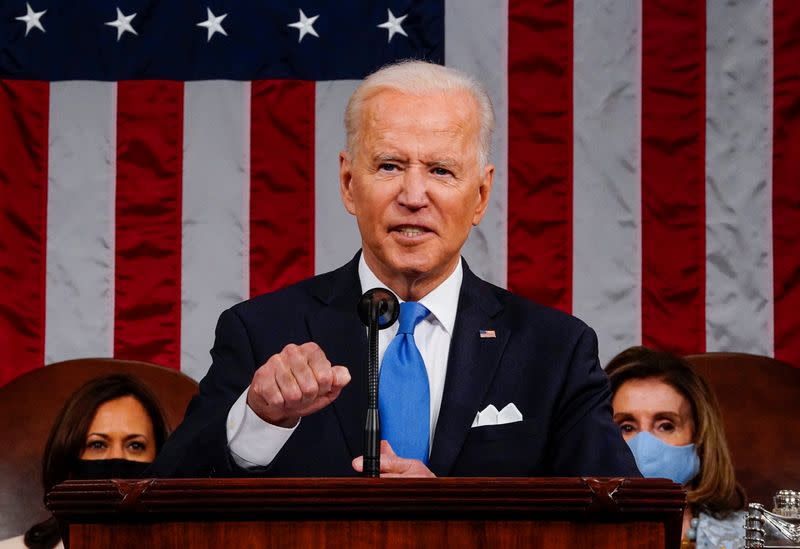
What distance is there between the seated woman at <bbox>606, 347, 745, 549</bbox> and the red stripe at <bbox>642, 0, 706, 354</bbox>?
393mm

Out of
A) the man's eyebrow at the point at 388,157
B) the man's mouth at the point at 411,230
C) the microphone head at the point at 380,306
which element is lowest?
the microphone head at the point at 380,306

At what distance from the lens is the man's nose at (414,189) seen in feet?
8.07

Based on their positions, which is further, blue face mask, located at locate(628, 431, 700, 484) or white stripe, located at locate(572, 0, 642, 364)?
white stripe, located at locate(572, 0, 642, 364)

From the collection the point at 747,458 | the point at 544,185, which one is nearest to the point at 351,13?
the point at 544,185

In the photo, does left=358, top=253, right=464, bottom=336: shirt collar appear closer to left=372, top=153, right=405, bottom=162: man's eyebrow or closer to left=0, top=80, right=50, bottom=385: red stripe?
left=372, top=153, right=405, bottom=162: man's eyebrow

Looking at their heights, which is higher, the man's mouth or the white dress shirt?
the man's mouth

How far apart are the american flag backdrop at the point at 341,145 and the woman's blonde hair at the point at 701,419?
40 centimetres

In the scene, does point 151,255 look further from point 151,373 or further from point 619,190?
→ point 619,190

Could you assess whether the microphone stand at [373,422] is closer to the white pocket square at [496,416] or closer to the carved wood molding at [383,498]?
the carved wood molding at [383,498]

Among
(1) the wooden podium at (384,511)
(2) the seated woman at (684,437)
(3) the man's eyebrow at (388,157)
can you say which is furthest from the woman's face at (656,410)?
(1) the wooden podium at (384,511)

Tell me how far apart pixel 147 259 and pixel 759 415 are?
7.07ft

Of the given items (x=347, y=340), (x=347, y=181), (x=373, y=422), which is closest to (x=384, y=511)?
(x=373, y=422)

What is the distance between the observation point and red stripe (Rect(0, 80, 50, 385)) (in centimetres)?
441

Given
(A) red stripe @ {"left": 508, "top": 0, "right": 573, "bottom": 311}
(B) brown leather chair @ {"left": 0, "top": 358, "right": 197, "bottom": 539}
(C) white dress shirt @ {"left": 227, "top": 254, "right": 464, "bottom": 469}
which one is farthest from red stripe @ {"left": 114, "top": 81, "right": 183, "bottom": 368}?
(C) white dress shirt @ {"left": 227, "top": 254, "right": 464, "bottom": 469}
